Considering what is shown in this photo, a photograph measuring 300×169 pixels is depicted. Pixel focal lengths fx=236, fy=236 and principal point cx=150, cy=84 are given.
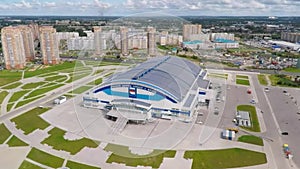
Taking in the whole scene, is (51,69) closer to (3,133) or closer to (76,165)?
(3,133)

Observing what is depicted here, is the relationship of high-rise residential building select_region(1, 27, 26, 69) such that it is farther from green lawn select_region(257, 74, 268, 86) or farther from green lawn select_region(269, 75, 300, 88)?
green lawn select_region(269, 75, 300, 88)

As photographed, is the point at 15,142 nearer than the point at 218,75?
Yes

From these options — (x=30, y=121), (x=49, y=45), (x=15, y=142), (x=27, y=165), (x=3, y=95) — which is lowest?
(x=27, y=165)

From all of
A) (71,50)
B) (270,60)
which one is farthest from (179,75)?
(71,50)

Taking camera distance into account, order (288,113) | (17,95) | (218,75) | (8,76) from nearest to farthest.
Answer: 1. (288,113)
2. (17,95)
3. (8,76)
4. (218,75)

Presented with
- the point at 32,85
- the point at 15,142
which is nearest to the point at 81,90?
the point at 32,85

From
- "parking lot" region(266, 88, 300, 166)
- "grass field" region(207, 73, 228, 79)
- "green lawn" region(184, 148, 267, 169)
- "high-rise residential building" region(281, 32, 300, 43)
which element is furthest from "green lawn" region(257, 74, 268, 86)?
"high-rise residential building" region(281, 32, 300, 43)

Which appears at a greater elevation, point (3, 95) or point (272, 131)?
point (3, 95)
